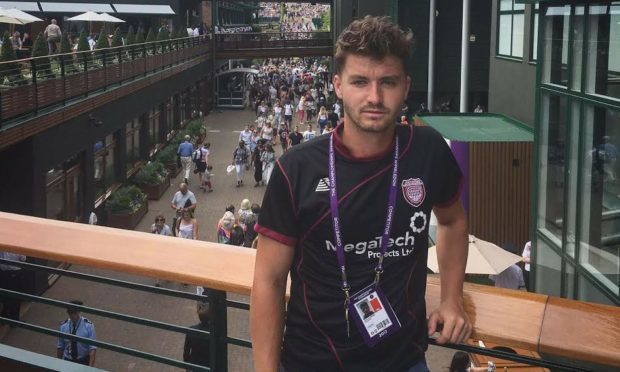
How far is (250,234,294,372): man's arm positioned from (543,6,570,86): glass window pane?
21.2ft

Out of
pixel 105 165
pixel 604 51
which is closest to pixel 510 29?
pixel 105 165

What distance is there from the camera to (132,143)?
25.3m

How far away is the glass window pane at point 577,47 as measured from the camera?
746 centimetres

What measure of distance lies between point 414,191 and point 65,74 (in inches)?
604

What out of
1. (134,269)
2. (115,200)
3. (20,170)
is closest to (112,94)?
(115,200)

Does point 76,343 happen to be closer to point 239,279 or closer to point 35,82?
point 239,279

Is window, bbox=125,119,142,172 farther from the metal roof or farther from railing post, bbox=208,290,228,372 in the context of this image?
railing post, bbox=208,290,228,372

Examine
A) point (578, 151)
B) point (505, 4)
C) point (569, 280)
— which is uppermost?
point (505, 4)

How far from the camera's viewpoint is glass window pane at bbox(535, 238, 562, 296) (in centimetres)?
820

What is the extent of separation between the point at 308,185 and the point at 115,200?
17.9 m

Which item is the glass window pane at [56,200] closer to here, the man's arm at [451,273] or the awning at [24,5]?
the man's arm at [451,273]

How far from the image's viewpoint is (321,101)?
4544 cm

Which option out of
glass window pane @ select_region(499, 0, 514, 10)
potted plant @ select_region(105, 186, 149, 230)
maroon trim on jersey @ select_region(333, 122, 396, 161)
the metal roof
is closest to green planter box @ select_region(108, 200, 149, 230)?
potted plant @ select_region(105, 186, 149, 230)

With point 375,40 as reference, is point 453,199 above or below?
below
